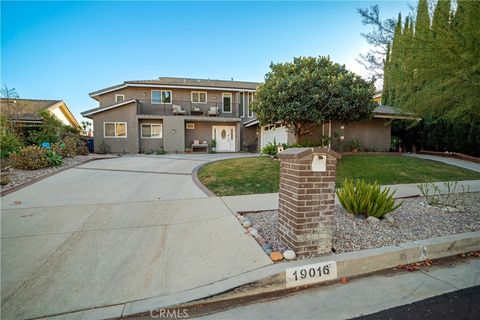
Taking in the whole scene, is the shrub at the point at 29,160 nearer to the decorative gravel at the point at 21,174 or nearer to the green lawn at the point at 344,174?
the decorative gravel at the point at 21,174

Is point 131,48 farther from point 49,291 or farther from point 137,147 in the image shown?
point 49,291

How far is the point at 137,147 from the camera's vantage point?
18.8 metres

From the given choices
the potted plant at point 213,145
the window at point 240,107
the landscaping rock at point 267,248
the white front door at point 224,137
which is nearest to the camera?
the landscaping rock at point 267,248

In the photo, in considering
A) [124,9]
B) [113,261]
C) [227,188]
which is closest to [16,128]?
[124,9]

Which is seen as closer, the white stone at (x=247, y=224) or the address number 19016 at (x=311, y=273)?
the address number 19016 at (x=311, y=273)

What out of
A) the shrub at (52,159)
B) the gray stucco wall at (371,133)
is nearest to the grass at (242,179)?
the shrub at (52,159)

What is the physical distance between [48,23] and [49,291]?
35.4 feet

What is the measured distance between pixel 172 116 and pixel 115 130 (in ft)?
15.0

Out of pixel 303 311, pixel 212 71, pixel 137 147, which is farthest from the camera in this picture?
pixel 212 71

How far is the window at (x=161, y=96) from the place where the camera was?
20688 millimetres

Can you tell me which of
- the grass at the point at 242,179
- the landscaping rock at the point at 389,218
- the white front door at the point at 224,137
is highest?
the white front door at the point at 224,137

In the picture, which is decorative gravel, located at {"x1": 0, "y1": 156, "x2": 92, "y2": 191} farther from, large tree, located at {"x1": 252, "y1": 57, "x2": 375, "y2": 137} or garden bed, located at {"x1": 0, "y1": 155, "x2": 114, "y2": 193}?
large tree, located at {"x1": 252, "y1": 57, "x2": 375, "y2": 137}

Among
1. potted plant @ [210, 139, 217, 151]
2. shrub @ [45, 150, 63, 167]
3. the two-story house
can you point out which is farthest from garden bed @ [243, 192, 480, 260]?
the two-story house

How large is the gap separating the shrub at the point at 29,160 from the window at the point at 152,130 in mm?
9968
